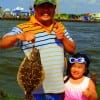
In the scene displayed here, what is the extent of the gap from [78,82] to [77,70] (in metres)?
0.15

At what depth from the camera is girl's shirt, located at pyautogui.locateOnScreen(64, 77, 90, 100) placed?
18.8ft

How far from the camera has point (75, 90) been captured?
5.75 meters

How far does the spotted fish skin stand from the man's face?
43 centimetres

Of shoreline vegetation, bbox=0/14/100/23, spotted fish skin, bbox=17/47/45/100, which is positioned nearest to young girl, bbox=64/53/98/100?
spotted fish skin, bbox=17/47/45/100

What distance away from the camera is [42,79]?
16.7 feet

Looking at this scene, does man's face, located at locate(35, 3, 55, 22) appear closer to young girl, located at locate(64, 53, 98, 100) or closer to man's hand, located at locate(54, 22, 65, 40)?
man's hand, located at locate(54, 22, 65, 40)

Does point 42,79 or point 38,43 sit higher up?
point 38,43

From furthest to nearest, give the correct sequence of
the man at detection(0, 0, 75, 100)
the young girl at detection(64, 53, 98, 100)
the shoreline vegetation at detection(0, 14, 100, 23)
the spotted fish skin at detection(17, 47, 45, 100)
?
the shoreline vegetation at detection(0, 14, 100, 23)
the young girl at detection(64, 53, 98, 100)
the man at detection(0, 0, 75, 100)
the spotted fish skin at detection(17, 47, 45, 100)

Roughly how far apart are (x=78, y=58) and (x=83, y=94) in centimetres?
47

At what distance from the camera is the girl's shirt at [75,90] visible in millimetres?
5738

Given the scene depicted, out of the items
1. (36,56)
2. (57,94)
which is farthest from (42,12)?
(57,94)

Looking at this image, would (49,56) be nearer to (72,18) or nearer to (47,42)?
(47,42)

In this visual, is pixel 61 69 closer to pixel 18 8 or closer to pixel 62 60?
pixel 62 60

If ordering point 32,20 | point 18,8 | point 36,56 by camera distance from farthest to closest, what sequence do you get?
point 18,8, point 32,20, point 36,56
